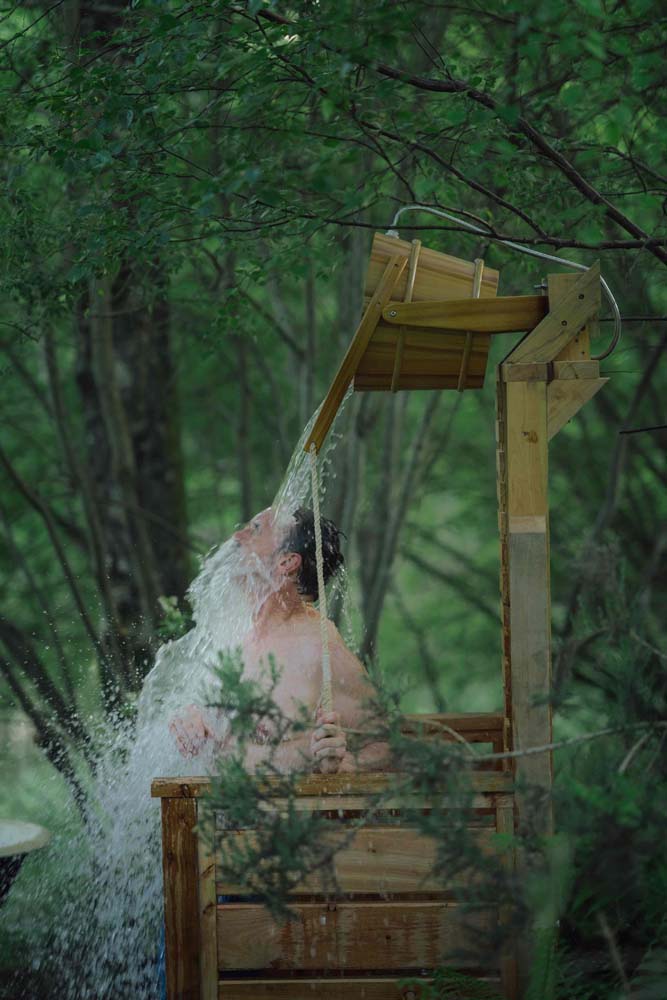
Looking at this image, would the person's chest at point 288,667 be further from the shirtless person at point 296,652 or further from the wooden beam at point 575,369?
the wooden beam at point 575,369

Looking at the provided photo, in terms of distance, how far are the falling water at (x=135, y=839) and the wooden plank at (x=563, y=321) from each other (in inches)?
32.5

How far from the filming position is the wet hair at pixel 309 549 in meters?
4.11

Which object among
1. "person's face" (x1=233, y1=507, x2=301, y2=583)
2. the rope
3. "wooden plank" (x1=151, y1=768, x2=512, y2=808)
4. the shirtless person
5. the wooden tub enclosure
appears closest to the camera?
"wooden plank" (x1=151, y1=768, x2=512, y2=808)

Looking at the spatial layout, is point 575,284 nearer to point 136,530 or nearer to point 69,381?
point 136,530

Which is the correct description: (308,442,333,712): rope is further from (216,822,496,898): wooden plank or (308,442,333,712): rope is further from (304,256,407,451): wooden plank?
(216,822,496,898): wooden plank

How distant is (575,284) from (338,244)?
2.36 metres

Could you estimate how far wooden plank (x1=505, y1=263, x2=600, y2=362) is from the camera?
3.39m

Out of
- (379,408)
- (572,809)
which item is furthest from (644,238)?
(379,408)

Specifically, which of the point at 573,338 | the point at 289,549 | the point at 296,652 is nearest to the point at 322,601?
the point at 296,652

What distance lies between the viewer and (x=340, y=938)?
11.0 feet

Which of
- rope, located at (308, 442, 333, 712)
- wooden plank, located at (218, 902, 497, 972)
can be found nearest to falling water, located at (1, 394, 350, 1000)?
rope, located at (308, 442, 333, 712)

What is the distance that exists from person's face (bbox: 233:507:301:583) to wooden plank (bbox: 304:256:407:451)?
1.85 ft

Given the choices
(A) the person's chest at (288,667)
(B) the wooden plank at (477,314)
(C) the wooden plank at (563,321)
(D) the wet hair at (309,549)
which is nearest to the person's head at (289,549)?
(D) the wet hair at (309,549)

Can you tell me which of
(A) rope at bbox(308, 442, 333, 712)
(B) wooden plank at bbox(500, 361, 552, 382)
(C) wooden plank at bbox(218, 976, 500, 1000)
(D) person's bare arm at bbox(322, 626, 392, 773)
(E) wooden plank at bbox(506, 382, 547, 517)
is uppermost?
(B) wooden plank at bbox(500, 361, 552, 382)
